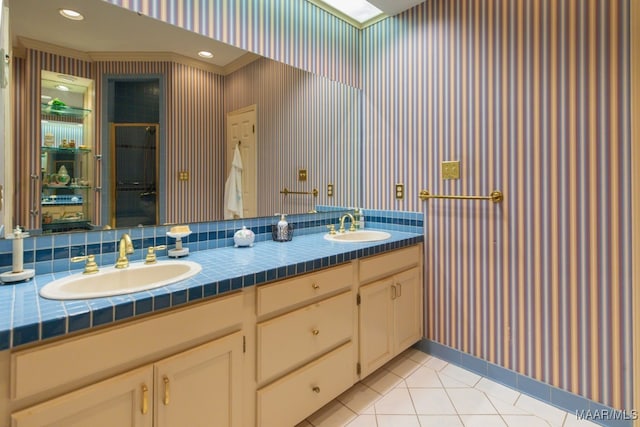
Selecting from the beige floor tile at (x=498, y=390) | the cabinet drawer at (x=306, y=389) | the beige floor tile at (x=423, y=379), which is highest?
the cabinet drawer at (x=306, y=389)

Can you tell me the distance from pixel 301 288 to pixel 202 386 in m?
0.52

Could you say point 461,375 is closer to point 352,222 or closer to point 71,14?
point 352,222

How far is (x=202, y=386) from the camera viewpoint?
1.11m

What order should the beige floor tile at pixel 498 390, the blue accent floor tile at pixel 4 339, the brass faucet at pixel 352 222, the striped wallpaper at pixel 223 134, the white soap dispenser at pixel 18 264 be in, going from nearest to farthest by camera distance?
1. the blue accent floor tile at pixel 4 339
2. the white soap dispenser at pixel 18 264
3. the striped wallpaper at pixel 223 134
4. the beige floor tile at pixel 498 390
5. the brass faucet at pixel 352 222

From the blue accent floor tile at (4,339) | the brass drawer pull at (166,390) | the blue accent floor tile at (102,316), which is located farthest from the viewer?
the brass drawer pull at (166,390)

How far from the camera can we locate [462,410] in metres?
1.67

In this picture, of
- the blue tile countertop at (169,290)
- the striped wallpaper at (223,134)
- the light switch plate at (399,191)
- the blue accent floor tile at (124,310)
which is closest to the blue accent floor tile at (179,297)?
the blue tile countertop at (169,290)

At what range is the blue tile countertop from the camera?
31.9 inches

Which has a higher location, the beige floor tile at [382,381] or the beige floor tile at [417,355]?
the beige floor tile at [417,355]

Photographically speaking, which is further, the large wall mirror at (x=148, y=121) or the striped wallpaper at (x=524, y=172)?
the striped wallpaper at (x=524, y=172)

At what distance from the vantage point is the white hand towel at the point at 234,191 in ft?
6.14

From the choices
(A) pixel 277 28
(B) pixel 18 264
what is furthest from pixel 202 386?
(A) pixel 277 28

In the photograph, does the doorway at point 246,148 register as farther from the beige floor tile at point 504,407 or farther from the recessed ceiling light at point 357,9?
the beige floor tile at point 504,407

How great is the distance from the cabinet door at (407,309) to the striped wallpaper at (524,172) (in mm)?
100
